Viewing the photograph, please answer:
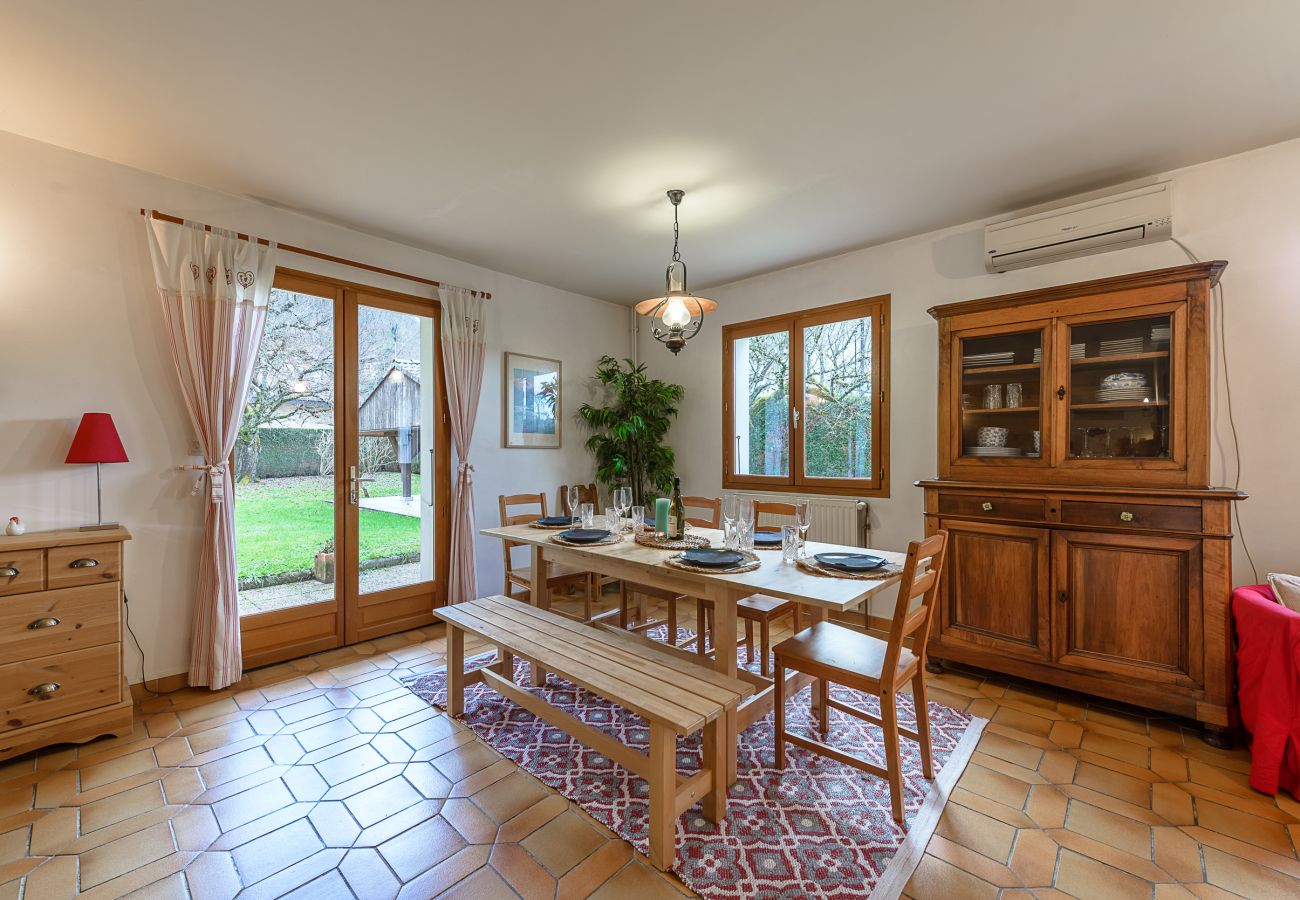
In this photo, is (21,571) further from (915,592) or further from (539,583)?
(915,592)

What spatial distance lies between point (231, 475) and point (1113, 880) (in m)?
4.16

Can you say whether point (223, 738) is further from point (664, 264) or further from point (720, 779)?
point (664, 264)

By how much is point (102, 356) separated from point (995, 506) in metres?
4.62

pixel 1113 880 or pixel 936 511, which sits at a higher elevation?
pixel 936 511

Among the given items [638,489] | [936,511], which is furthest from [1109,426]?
[638,489]

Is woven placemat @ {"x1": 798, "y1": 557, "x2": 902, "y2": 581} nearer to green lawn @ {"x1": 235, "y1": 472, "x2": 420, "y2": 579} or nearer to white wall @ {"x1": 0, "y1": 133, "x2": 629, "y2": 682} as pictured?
green lawn @ {"x1": 235, "y1": 472, "x2": 420, "y2": 579}

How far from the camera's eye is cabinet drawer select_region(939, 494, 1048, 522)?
275 cm

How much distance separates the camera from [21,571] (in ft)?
7.14

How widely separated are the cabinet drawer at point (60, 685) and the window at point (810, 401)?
392 cm

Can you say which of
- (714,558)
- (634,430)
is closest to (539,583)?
(714,558)

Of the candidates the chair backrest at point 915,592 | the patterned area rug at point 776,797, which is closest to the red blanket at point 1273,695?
the patterned area rug at point 776,797

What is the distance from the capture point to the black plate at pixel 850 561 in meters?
2.05

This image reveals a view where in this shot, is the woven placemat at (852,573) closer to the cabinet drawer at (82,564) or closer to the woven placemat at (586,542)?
the woven placemat at (586,542)

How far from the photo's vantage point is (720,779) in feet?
6.09
